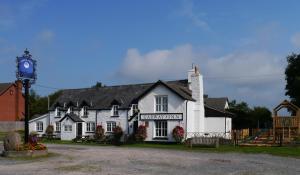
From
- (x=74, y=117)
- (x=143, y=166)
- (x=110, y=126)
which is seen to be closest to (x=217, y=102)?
(x=110, y=126)

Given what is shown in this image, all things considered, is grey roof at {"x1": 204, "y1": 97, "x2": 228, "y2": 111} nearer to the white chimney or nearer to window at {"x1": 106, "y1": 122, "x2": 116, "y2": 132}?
the white chimney

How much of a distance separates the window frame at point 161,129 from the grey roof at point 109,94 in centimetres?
393

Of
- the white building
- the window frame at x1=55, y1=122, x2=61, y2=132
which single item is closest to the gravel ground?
the white building

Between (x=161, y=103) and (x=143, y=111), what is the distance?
2166 millimetres

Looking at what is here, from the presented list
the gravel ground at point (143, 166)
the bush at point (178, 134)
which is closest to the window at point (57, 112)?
the bush at point (178, 134)

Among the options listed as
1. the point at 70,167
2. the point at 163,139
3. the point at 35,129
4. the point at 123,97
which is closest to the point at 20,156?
the point at 70,167

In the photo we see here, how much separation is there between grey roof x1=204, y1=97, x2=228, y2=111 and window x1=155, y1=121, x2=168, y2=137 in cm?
1042

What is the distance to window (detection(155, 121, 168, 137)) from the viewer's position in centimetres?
4503

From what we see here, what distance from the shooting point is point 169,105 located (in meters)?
45.1

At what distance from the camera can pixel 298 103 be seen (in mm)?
60781

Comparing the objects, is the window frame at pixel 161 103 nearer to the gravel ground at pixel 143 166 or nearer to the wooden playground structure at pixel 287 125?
the wooden playground structure at pixel 287 125

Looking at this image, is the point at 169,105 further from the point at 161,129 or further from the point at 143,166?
the point at 143,166

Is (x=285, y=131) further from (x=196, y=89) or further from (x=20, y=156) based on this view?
(x=20, y=156)

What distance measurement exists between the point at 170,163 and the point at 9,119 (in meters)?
64.9
